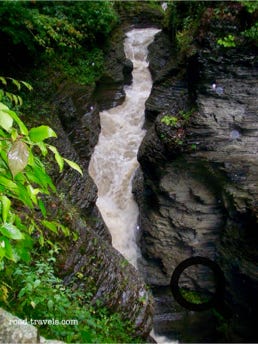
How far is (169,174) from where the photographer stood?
9.02m

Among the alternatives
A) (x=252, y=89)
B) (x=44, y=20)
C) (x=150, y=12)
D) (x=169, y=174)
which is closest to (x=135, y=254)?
(x=169, y=174)

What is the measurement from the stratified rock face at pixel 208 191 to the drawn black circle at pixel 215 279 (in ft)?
0.47

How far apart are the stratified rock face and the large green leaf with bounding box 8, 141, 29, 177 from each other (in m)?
7.32

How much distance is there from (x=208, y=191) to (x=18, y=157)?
7.97 metres

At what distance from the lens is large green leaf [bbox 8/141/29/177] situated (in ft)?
Answer: 4.30

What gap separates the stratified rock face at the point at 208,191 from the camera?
8188 millimetres

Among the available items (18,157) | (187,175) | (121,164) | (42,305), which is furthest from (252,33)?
(18,157)

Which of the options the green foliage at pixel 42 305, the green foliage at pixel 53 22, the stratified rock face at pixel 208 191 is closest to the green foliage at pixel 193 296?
the stratified rock face at pixel 208 191

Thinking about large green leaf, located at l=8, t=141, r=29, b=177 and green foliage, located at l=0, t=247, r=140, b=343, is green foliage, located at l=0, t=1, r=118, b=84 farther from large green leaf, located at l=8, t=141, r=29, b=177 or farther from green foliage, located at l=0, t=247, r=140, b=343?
large green leaf, located at l=8, t=141, r=29, b=177

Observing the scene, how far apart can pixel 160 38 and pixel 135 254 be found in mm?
8420

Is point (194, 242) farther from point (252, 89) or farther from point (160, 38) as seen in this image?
point (160, 38)

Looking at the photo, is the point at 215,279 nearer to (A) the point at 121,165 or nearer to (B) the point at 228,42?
(A) the point at 121,165

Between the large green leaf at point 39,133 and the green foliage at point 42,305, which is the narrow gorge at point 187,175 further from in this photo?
the large green leaf at point 39,133

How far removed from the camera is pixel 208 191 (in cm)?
888
